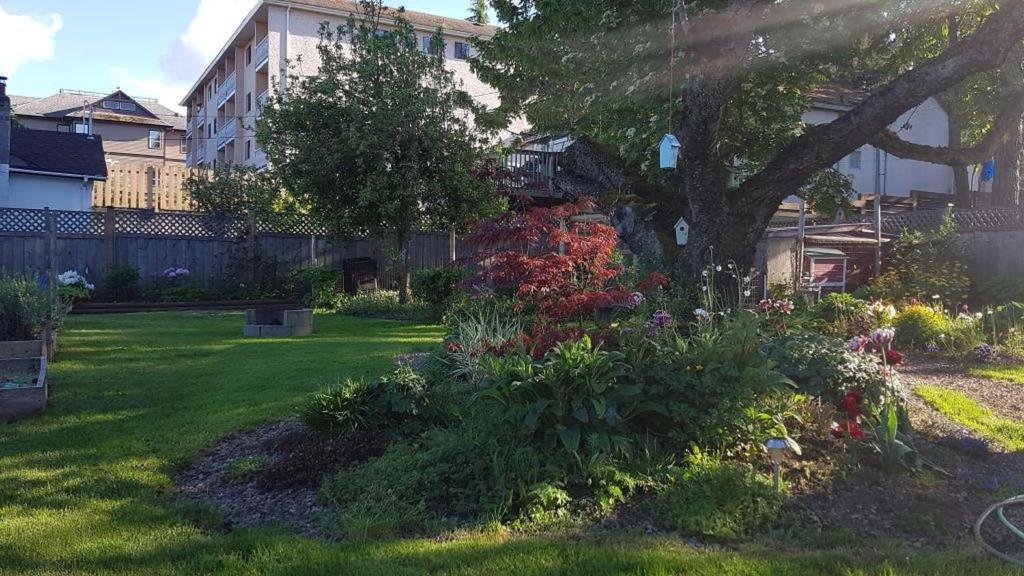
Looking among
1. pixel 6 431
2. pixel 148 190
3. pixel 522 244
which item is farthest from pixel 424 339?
pixel 148 190

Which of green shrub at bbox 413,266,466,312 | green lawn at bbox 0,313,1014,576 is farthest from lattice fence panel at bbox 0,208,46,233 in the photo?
green lawn at bbox 0,313,1014,576

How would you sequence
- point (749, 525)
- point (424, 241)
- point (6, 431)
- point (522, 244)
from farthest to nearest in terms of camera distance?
point (424, 241)
point (522, 244)
point (6, 431)
point (749, 525)

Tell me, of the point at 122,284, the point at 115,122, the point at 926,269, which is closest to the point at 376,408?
the point at 926,269

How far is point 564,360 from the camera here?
191 inches

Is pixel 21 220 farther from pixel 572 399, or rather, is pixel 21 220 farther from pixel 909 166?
pixel 909 166

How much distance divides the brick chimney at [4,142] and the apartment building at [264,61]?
24.3 ft

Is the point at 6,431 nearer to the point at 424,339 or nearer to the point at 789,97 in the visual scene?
the point at 424,339

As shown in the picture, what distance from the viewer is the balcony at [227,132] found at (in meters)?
39.8

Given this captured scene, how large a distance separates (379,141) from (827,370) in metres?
12.1

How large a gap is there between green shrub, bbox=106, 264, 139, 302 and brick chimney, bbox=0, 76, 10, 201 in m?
7.00

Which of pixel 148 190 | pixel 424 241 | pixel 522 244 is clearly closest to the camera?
pixel 522 244

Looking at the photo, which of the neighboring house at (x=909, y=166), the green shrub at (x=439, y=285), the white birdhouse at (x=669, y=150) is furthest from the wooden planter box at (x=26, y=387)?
the neighboring house at (x=909, y=166)

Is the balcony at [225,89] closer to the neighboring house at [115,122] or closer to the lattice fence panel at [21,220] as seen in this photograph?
the neighboring house at [115,122]

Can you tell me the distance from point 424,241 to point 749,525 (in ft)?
57.8
